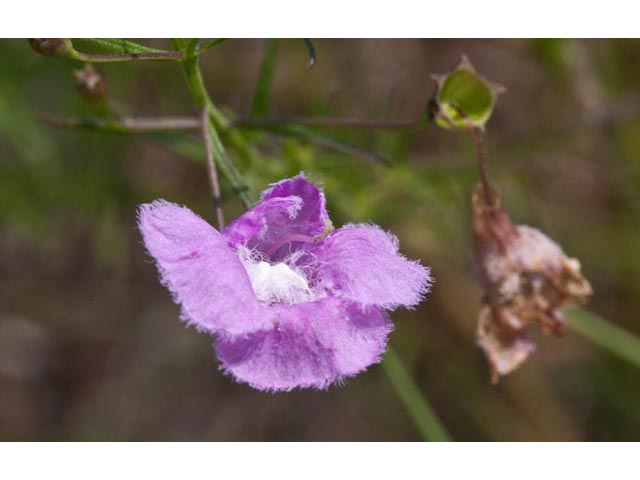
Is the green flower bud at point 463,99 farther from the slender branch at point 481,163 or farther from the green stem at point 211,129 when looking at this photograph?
the green stem at point 211,129

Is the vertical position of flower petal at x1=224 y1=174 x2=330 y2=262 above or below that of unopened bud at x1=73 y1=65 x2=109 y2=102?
below

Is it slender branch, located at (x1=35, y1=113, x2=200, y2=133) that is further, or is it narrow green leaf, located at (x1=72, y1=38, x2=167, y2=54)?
slender branch, located at (x1=35, y1=113, x2=200, y2=133)

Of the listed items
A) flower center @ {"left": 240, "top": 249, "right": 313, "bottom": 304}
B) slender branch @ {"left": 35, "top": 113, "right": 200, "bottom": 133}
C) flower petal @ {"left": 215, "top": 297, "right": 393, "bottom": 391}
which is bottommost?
flower petal @ {"left": 215, "top": 297, "right": 393, "bottom": 391}

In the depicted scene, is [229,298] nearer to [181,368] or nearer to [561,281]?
[561,281]

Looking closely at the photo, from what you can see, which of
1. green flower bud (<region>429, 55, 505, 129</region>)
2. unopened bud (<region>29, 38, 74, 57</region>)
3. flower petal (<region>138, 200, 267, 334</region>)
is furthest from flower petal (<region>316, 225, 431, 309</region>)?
unopened bud (<region>29, 38, 74, 57</region>)

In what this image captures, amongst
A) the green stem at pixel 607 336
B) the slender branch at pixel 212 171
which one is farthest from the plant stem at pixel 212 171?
the green stem at pixel 607 336

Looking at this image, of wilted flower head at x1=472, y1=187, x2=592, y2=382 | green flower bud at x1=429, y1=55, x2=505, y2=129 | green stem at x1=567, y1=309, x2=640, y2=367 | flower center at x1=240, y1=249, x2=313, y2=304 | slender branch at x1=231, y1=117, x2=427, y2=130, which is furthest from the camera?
green stem at x1=567, y1=309, x2=640, y2=367

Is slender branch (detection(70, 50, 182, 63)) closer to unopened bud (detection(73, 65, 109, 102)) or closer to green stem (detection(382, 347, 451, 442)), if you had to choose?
unopened bud (detection(73, 65, 109, 102))
